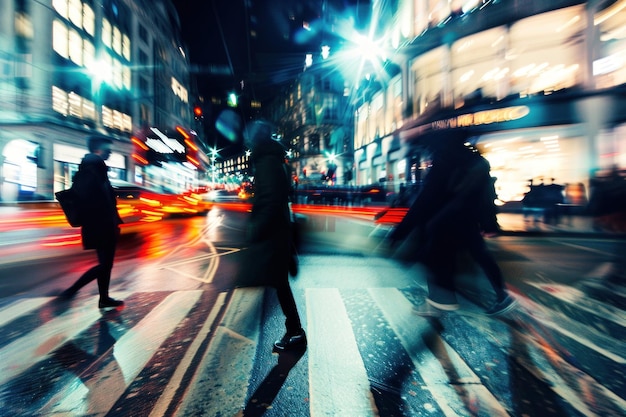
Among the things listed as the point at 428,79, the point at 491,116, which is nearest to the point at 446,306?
the point at 491,116

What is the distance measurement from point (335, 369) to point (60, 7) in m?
34.4

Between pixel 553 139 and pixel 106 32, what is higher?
pixel 106 32

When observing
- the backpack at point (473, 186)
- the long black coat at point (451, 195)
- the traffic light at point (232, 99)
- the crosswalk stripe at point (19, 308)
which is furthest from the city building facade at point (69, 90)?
the backpack at point (473, 186)

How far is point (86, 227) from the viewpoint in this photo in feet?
13.4

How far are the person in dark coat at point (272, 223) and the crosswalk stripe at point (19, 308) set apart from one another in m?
3.18

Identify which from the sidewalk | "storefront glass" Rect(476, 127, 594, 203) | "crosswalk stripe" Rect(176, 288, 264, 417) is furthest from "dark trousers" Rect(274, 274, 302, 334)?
"storefront glass" Rect(476, 127, 594, 203)

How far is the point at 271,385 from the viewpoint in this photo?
2.54 meters

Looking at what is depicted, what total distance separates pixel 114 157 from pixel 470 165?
1407 inches

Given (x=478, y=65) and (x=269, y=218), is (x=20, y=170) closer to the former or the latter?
(x=269, y=218)

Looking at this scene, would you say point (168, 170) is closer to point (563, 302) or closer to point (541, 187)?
point (563, 302)

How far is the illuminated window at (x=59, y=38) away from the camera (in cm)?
2512

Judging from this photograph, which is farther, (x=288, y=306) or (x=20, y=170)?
(x=20, y=170)

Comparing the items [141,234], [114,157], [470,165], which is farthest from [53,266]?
[114,157]

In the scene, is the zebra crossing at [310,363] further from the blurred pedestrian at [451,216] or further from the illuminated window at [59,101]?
the illuminated window at [59,101]
